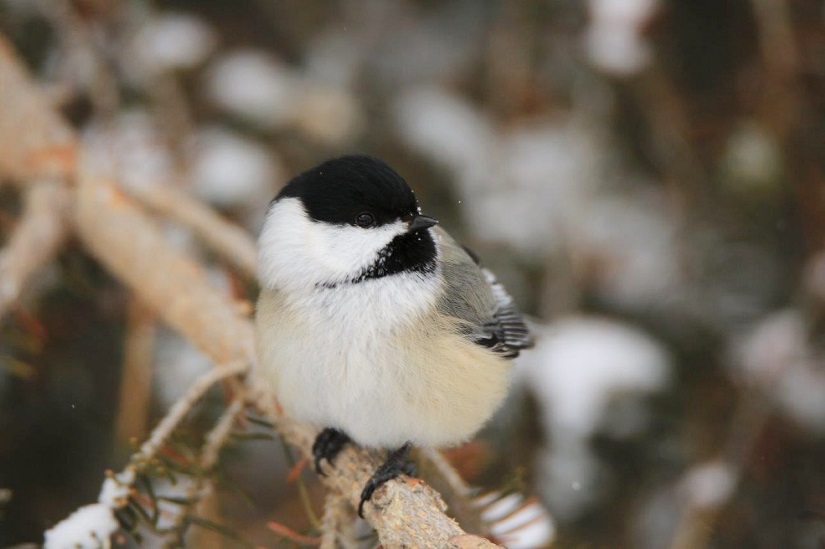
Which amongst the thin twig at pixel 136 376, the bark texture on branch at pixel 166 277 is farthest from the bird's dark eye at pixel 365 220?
the thin twig at pixel 136 376

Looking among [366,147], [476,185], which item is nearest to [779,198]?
[476,185]

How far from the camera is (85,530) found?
4.17 feet

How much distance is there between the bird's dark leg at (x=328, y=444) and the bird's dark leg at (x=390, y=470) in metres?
0.11

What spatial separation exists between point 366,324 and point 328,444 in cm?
30

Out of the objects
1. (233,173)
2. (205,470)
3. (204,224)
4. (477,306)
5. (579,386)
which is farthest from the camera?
(233,173)

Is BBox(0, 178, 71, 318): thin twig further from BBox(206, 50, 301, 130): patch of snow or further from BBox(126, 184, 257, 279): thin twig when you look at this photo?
BBox(206, 50, 301, 130): patch of snow

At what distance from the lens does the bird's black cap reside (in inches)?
61.2

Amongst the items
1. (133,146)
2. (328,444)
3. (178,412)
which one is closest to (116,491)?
(178,412)

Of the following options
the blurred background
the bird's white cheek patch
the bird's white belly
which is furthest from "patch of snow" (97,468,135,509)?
the blurred background

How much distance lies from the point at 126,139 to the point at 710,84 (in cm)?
191

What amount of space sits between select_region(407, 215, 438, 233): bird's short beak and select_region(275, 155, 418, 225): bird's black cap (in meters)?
0.01

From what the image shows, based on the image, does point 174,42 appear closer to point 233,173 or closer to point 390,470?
point 233,173

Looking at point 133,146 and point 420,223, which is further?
point 133,146

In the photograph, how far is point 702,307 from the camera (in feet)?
8.20
